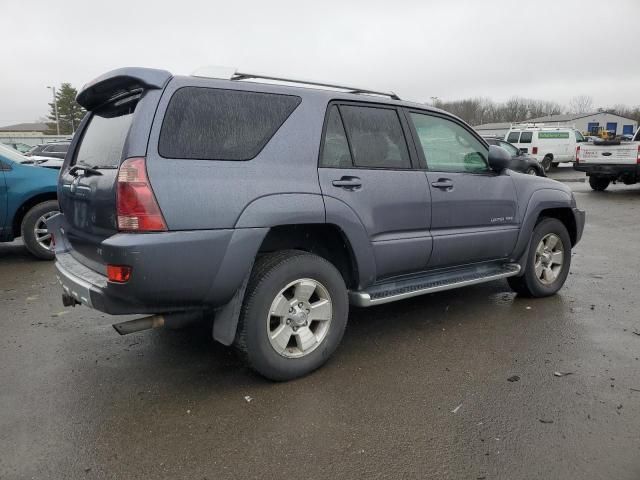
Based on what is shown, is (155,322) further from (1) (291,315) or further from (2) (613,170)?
(2) (613,170)

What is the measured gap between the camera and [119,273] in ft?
8.59

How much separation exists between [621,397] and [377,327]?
1.82 m

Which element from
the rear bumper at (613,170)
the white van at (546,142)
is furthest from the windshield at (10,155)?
the white van at (546,142)

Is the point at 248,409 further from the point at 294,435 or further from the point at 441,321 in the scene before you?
A: the point at 441,321

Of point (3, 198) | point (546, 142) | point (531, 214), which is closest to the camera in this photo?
point (531, 214)

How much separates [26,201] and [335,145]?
16.3ft

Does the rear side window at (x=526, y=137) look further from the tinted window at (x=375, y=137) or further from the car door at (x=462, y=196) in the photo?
the tinted window at (x=375, y=137)

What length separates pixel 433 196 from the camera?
382cm

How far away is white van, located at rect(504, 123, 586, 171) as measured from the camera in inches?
911

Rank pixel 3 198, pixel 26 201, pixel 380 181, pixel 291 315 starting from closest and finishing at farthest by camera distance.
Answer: pixel 291 315, pixel 380 181, pixel 3 198, pixel 26 201

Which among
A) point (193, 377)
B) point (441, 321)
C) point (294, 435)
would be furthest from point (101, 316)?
point (441, 321)

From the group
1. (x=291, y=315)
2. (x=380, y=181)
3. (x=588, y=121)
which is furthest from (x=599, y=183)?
(x=588, y=121)

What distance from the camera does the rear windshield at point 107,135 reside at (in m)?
2.97

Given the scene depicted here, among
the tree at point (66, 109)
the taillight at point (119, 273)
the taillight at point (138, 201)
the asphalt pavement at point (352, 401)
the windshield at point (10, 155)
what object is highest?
the tree at point (66, 109)
